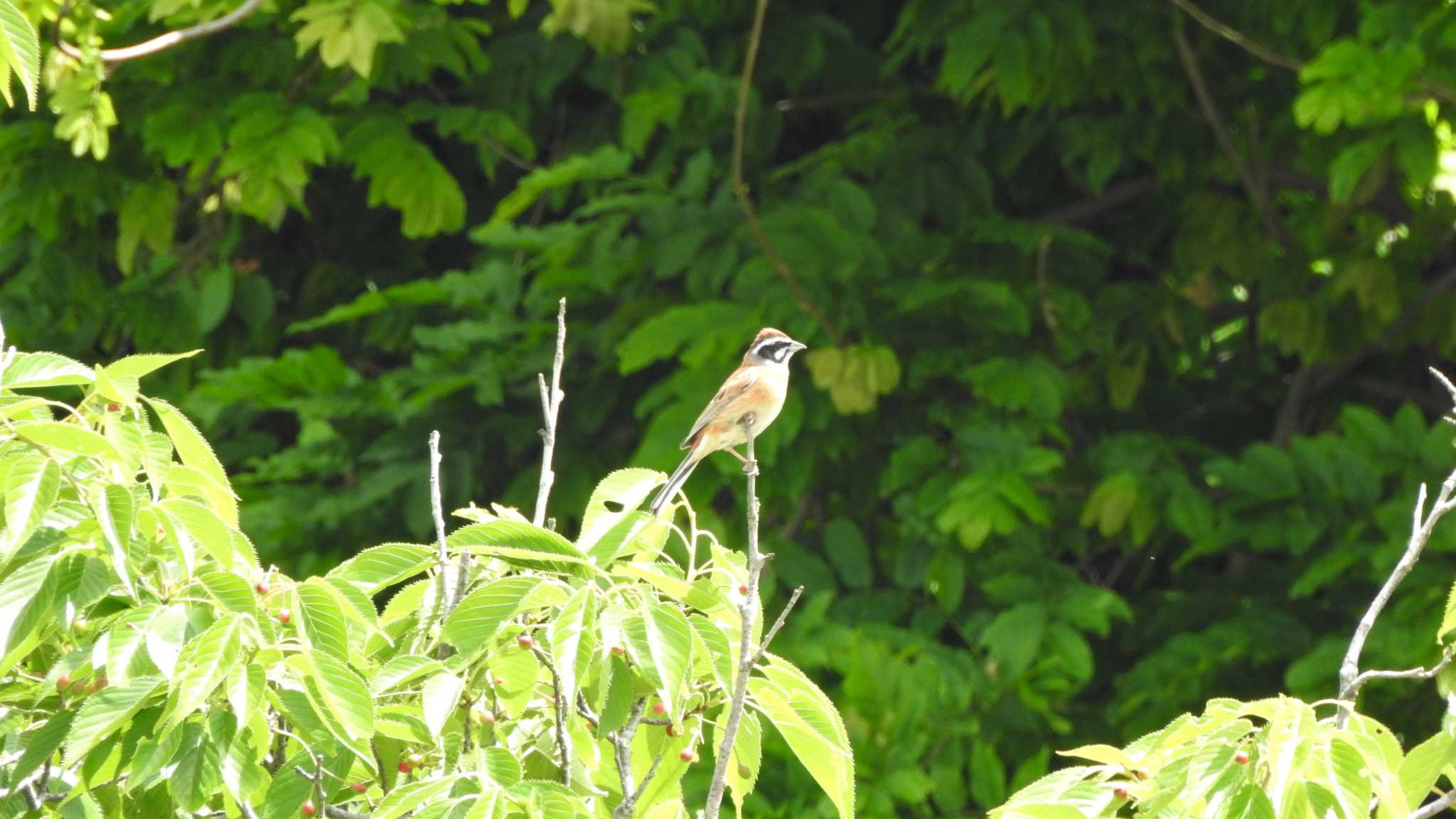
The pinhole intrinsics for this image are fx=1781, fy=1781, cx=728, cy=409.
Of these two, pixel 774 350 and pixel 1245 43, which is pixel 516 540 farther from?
pixel 1245 43

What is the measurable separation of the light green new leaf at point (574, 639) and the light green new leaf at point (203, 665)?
1.57ft

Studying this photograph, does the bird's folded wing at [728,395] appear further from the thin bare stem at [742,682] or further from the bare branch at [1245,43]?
the thin bare stem at [742,682]

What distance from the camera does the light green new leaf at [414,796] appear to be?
269 cm

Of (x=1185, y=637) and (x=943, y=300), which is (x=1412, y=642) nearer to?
(x=1185, y=637)

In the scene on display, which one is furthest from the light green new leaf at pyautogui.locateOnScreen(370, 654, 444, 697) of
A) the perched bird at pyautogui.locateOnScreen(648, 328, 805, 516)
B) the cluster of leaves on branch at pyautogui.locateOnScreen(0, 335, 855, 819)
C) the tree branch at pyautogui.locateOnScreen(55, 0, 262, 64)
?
the tree branch at pyautogui.locateOnScreen(55, 0, 262, 64)

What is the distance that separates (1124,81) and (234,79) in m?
4.13

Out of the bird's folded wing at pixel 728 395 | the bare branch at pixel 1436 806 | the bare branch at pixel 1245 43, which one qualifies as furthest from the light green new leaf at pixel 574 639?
the bare branch at pixel 1245 43

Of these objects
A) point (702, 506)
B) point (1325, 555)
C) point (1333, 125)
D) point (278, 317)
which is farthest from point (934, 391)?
point (278, 317)

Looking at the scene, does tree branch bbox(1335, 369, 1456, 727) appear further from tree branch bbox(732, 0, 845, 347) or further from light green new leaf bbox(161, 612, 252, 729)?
tree branch bbox(732, 0, 845, 347)

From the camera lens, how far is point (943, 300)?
7879mm

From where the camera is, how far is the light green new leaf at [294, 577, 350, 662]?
9.36 feet

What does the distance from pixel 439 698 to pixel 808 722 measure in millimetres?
670

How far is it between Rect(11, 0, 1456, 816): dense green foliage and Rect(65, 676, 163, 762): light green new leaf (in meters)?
4.43

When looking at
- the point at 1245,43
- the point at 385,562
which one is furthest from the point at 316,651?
the point at 1245,43
